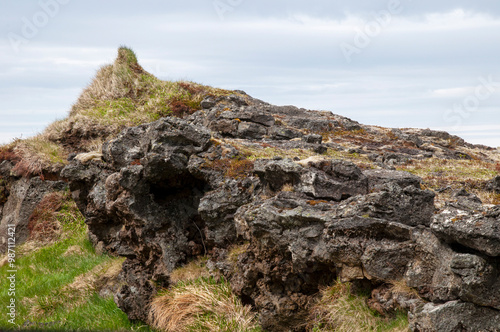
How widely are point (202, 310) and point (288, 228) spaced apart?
324 centimetres

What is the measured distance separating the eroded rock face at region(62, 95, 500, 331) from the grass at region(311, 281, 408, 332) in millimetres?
223

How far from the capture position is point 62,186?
23703mm

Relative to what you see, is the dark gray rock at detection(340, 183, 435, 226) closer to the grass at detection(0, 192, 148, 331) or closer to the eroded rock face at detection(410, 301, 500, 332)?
the eroded rock face at detection(410, 301, 500, 332)

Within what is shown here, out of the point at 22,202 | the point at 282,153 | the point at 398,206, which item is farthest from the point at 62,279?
the point at 398,206

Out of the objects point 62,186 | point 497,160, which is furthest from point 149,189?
point 497,160

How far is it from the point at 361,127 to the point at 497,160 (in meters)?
8.94

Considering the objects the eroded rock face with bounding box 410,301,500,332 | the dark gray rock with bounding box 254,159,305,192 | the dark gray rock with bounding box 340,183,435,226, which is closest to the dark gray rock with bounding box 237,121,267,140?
the dark gray rock with bounding box 254,159,305,192

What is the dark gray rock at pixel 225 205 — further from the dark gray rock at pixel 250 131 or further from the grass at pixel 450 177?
the dark gray rock at pixel 250 131

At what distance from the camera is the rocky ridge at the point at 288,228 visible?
6.78m

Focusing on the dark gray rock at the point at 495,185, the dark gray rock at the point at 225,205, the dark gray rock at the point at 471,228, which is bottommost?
the dark gray rock at the point at 225,205

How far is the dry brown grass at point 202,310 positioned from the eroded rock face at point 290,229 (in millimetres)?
382

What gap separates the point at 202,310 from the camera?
35.0 feet

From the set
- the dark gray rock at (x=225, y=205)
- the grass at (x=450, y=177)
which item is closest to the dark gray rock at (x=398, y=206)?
the grass at (x=450, y=177)

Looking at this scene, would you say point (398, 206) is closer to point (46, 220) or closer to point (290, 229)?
point (290, 229)
